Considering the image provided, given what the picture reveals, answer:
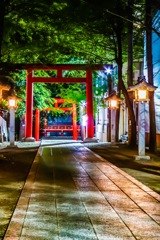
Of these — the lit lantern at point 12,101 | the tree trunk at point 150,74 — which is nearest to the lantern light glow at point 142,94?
the tree trunk at point 150,74

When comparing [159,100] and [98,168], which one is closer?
[98,168]

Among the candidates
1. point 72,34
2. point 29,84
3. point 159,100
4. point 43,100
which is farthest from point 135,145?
point 43,100

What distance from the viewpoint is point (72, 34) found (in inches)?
857

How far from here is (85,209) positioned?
250 inches

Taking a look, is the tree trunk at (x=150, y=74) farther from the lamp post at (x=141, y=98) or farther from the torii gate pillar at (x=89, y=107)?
the torii gate pillar at (x=89, y=107)

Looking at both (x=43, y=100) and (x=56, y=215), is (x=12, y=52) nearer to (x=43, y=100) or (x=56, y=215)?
(x=43, y=100)

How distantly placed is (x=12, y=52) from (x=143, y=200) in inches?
605

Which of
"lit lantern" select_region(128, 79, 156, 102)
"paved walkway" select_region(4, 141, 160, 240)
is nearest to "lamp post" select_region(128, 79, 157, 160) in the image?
"lit lantern" select_region(128, 79, 156, 102)

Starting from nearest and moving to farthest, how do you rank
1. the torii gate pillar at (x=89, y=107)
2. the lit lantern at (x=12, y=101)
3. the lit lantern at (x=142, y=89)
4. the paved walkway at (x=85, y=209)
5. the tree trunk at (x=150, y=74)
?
the paved walkway at (x=85, y=209)
the lit lantern at (x=142, y=89)
the tree trunk at (x=150, y=74)
the lit lantern at (x=12, y=101)
the torii gate pillar at (x=89, y=107)

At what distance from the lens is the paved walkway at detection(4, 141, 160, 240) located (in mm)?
4941

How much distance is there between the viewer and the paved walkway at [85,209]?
494cm

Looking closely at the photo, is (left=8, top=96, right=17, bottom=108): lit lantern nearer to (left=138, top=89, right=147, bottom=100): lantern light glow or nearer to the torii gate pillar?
the torii gate pillar

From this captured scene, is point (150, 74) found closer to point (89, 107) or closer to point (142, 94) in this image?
point (142, 94)

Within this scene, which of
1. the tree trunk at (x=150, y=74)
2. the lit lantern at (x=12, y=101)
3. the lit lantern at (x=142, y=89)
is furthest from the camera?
the lit lantern at (x=12, y=101)
